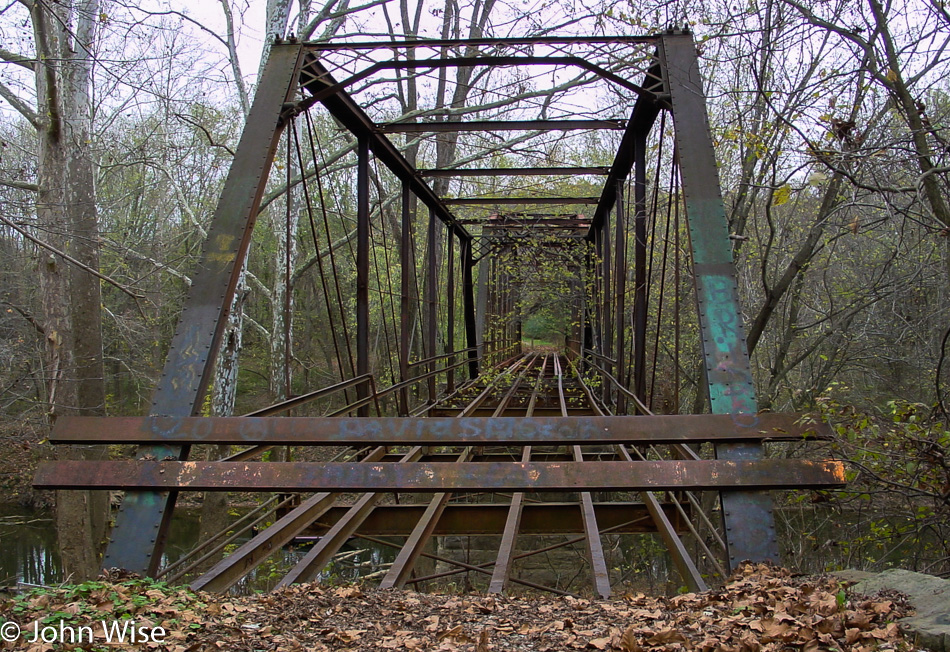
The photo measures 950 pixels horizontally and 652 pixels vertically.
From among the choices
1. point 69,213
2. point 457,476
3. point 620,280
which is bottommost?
point 457,476

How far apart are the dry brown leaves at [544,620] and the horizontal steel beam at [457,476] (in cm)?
49

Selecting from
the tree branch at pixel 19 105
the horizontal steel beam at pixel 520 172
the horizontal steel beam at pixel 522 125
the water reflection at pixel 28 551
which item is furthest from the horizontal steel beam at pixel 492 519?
the water reflection at pixel 28 551

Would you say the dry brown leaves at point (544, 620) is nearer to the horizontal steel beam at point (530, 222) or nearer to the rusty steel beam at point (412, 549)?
the rusty steel beam at point (412, 549)

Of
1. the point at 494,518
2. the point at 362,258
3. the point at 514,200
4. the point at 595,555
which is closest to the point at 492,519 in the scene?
the point at 494,518

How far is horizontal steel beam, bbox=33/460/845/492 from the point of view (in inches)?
135

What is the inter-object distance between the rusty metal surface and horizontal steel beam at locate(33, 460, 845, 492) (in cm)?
19

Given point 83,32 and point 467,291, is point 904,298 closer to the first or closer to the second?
point 467,291

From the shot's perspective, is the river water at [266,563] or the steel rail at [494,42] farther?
the river water at [266,563]

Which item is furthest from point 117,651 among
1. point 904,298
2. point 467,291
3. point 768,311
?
point 467,291

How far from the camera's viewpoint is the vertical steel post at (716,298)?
11.7 feet

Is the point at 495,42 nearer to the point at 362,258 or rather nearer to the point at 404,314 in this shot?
the point at 362,258

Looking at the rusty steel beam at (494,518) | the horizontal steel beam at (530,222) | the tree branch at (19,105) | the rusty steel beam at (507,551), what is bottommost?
the rusty steel beam at (494,518)

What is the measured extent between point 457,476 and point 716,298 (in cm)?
212

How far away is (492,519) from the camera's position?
593 centimetres
